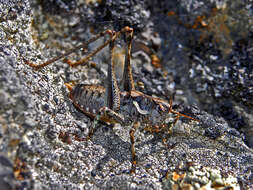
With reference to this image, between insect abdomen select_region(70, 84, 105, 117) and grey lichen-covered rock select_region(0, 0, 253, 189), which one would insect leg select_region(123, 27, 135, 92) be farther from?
grey lichen-covered rock select_region(0, 0, 253, 189)

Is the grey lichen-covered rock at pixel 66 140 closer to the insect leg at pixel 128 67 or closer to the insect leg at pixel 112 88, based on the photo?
the insect leg at pixel 112 88

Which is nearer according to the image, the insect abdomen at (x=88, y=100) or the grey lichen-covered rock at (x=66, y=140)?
the grey lichen-covered rock at (x=66, y=140)

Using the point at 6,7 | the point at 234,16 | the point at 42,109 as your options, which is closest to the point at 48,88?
the point at 42,109

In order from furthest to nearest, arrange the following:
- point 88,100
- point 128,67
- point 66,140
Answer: point 128,67 < point 88,100 < point 66,140

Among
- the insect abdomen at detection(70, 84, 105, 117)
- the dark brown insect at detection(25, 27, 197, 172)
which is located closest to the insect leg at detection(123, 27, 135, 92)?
the dark brown insect at detection(25, 27, 197, 172)

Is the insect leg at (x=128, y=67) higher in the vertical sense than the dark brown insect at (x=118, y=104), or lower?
higher

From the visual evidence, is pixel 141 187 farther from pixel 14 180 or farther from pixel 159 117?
pixel 14 180

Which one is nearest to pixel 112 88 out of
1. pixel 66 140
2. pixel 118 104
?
pixel 118 104

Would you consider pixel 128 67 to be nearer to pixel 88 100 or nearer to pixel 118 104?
pixel 118 104

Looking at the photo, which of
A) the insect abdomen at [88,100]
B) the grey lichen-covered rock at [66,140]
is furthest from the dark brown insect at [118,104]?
the grey lichen-covered rock at [66,140]
